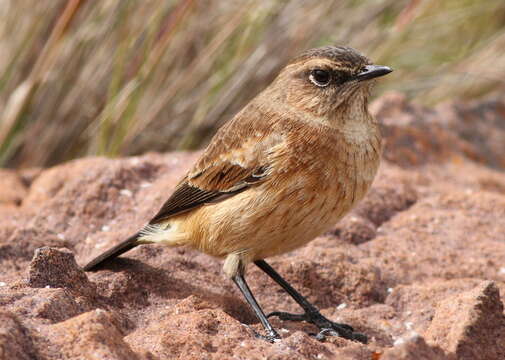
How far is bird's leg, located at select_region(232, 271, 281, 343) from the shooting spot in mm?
3613

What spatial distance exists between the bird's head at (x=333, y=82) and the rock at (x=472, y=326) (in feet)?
4.03

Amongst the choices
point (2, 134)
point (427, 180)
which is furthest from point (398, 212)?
point (2, 134)

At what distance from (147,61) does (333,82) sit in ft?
7.53

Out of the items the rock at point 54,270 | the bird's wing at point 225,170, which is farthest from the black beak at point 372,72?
the rock at point 54,270

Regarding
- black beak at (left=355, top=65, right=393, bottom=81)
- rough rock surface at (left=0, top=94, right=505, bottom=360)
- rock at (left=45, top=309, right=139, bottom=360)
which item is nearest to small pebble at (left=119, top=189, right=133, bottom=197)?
rough rock surface at (left=0, top=94, right=505, bottom=360)

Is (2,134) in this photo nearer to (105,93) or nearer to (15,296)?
(105,93)

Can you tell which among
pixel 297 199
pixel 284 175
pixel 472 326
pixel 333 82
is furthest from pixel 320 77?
pixel 472 326

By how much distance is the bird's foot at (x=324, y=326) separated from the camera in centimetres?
374

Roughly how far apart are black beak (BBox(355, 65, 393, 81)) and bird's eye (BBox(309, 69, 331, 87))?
175mm

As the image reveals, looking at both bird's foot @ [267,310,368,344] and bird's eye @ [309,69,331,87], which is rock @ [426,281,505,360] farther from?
bird's eye @ [309,69,331,87]

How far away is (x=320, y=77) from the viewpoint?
410 centimetres

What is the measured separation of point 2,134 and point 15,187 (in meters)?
0.59

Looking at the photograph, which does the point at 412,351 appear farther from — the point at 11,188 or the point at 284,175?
the point at 11,188

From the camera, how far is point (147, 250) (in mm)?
4418
